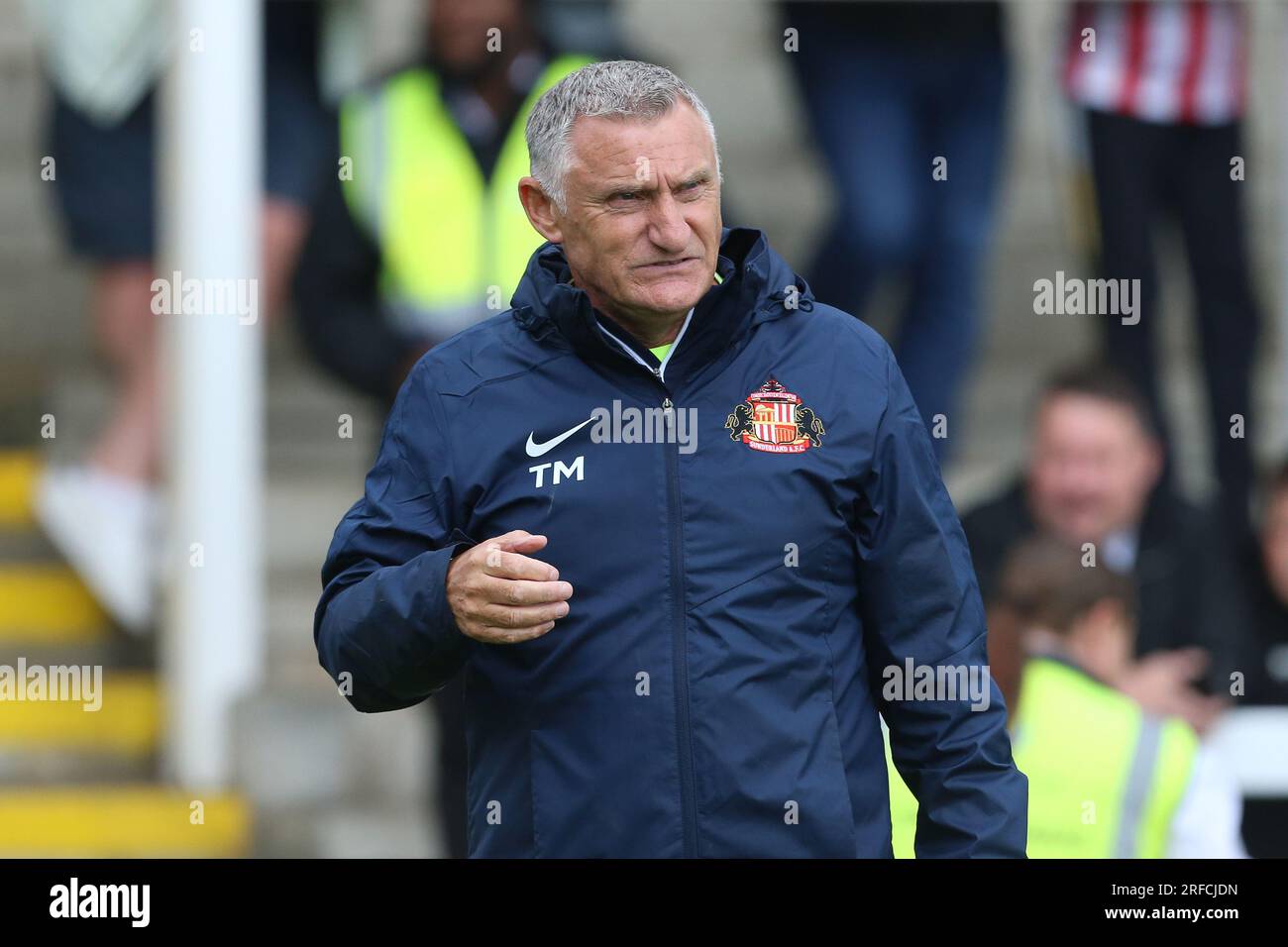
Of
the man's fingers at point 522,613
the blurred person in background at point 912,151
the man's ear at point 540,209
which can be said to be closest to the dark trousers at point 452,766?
the blurred person in background at point 912,151

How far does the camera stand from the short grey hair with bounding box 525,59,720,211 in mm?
2590

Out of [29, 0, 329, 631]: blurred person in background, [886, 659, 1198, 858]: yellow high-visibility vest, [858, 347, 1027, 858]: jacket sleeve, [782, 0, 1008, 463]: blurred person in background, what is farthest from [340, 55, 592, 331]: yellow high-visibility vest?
[858, 347, 1027, 858]: jacket sleeve

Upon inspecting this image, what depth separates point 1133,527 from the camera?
Answer: 193 inches

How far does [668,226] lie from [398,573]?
1.59 feet

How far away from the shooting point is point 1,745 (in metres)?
5.40

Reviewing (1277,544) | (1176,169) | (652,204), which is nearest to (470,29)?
(1176,169)

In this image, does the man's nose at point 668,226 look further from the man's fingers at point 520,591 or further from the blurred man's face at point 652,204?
the man's fingers at point 520,591

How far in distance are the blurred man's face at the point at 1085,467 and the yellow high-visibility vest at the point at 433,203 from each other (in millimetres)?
1143

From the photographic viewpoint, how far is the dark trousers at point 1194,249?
5164 millimetres

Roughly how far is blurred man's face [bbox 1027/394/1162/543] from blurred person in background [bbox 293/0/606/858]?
114 cm

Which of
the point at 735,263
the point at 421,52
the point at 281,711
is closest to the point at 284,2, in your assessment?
the point at 421,52

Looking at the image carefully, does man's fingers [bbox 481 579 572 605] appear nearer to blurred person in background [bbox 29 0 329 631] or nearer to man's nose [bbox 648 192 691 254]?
man's nose [bbox 648 192 691 254]
